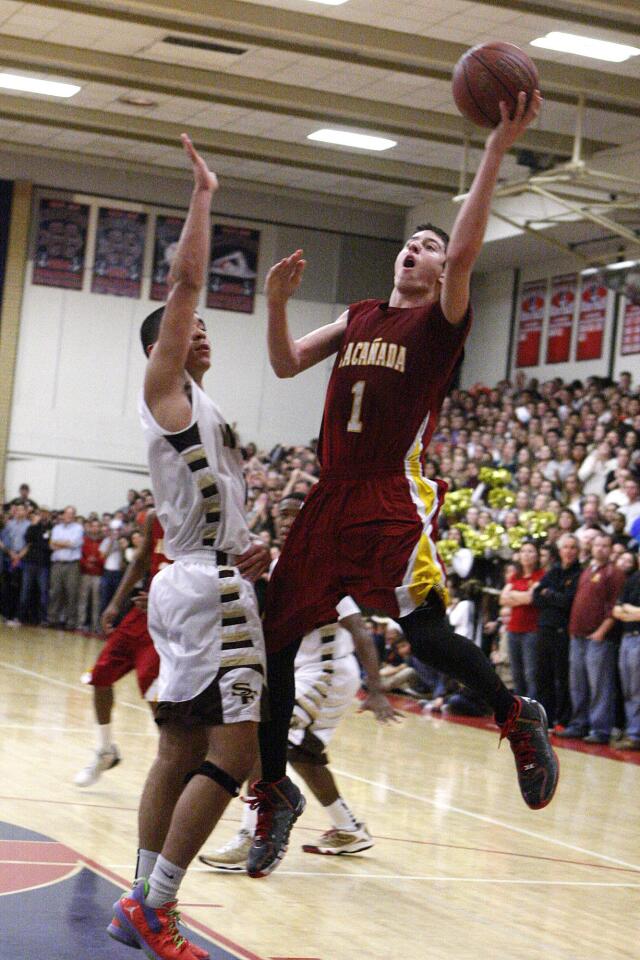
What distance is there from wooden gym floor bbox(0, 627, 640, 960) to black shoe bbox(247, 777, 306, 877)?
0.35 meters

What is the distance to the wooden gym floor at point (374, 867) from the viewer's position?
15.7ft

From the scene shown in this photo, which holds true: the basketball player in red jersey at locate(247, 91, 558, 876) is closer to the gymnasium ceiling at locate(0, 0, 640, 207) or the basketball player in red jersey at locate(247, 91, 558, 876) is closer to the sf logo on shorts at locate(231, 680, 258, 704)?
the sf logo on shorts at locate(231, 680, 258, 704)

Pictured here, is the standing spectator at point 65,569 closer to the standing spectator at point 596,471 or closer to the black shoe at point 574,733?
the standing spectator at point 596,471

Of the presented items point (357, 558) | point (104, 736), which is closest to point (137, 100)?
point (104, 736)

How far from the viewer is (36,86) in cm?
1972

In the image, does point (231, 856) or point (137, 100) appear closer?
point (231, 856)

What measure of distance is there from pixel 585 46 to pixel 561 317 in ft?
25.7

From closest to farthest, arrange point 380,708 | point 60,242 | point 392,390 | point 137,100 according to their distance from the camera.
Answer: point 392,390, point 380,708, point 137,100, point 60,242

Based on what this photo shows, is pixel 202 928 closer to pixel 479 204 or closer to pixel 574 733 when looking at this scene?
pixel 479 204

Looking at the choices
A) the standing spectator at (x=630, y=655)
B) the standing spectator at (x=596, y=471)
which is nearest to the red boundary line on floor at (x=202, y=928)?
the standing spectator at (x=630, y=655)

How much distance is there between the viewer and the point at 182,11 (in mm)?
15031

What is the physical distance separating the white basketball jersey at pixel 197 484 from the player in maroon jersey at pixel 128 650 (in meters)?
2.60

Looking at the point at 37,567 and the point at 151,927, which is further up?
the point at 151,927

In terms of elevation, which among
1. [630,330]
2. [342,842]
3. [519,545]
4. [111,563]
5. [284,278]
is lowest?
[342,842]
